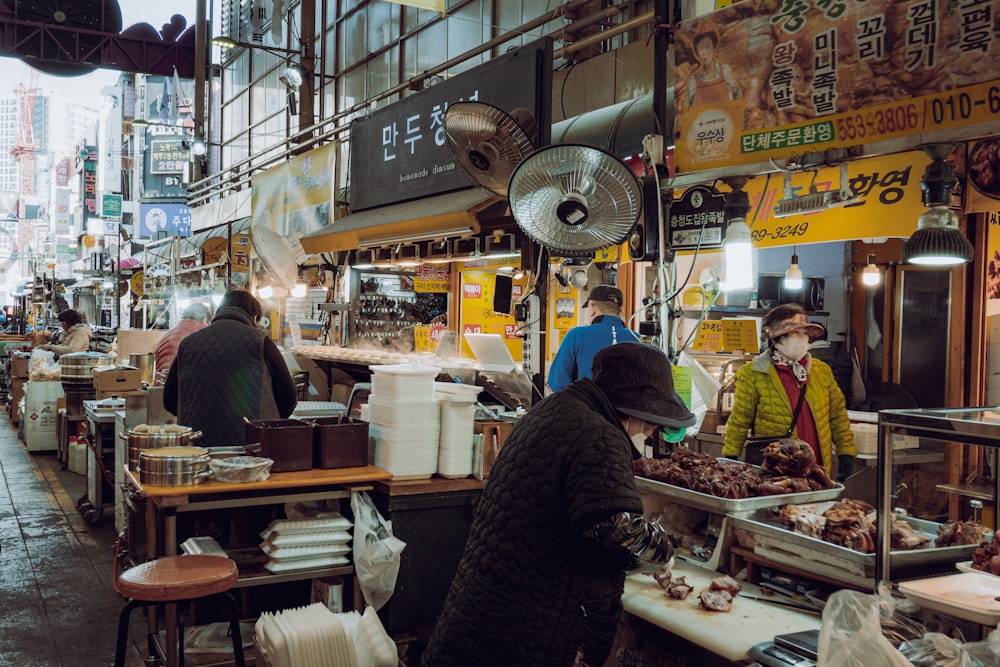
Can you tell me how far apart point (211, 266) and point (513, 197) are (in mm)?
12159

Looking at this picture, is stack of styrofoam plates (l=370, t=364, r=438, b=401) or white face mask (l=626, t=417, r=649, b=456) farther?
stack of styrofoam plates (l=370, t=364, r=438, b=401)

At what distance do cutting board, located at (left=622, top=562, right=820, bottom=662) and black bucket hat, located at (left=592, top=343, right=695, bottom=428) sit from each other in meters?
0.90

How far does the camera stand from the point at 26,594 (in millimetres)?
6137

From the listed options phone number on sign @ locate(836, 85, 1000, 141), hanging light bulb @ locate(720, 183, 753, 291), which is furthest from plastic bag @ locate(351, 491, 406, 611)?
phone number on sign @ locate(836, 85, 1000, 141)

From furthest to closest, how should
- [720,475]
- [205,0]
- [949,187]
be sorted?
1. [205,0]
2. [720,475]
3. [949,187]

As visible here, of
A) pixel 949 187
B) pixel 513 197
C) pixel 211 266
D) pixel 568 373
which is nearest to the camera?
pixel 949 187

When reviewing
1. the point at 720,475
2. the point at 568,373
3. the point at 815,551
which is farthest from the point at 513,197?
the point at 815,551

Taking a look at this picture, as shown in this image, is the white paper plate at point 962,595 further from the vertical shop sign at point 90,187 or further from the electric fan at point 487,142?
the vertical shop sign at point 90,187

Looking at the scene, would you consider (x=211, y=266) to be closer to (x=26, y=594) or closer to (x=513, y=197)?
(x=26, y=594)

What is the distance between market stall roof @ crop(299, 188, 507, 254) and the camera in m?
6.51

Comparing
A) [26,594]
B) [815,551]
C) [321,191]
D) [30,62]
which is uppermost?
[30,62]

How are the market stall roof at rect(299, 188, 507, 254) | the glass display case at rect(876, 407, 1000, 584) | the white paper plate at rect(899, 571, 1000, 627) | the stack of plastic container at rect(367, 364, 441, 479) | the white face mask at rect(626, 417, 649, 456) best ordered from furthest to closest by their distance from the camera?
the market stall roof at rect(299, 188, 507, 254) < the glass display case at rect(876, 407, 1000, 584) < the stack of plastic container at rect(367, 364, 441, 479) < the white face mask at rect(626, 417, 649, 456) < the white paper plate at rect(899, 571, 1000, 627)

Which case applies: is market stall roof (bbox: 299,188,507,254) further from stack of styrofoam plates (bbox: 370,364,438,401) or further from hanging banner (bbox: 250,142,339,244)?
stack of styrofoam plates (bbox: 370,364,438,401)

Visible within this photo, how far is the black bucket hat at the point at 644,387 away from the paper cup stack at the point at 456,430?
227cm
